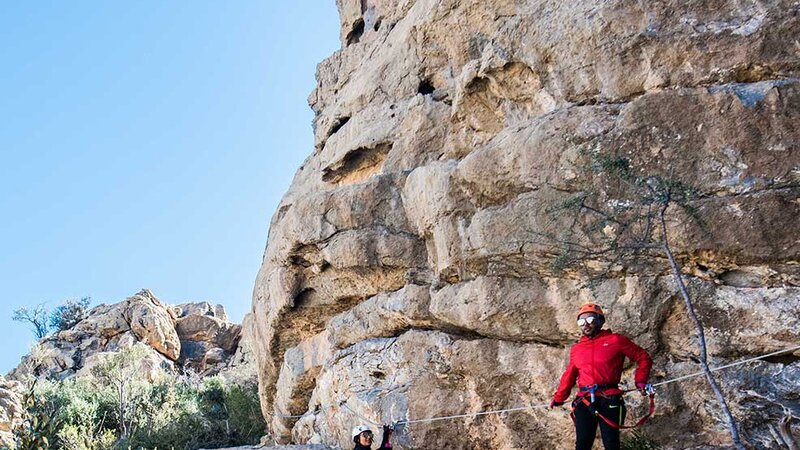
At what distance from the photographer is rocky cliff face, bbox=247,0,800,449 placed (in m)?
7.74

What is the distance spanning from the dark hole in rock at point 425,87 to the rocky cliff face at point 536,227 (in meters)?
0.06

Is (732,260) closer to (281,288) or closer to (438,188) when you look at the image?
(438,188)

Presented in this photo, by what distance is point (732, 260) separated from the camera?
7863mm

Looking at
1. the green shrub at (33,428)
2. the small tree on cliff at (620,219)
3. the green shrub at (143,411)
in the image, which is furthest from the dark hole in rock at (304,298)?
the green shrub at (143,411)

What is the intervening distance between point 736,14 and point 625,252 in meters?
3.51

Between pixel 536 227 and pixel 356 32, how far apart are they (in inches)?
498

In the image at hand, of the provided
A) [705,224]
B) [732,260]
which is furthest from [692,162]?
[732,260]

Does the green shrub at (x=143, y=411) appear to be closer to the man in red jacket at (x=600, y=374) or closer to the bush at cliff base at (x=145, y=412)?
the bush at cliff base at (x=145, y=412)

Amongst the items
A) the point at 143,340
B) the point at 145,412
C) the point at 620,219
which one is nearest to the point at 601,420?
the point at 620,219

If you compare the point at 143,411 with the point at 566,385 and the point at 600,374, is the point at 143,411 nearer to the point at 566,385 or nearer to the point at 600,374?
the point at 566,385

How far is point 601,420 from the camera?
713 cm

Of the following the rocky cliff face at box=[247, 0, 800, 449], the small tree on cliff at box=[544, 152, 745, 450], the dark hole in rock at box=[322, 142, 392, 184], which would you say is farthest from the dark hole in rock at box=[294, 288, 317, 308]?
the small tree on cliff at box=[544, 152, 745, 450]

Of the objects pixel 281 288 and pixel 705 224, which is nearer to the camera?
pixel 705 224

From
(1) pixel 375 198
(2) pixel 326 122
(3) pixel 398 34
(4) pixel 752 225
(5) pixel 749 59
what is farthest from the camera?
(2) pixel 326 122
